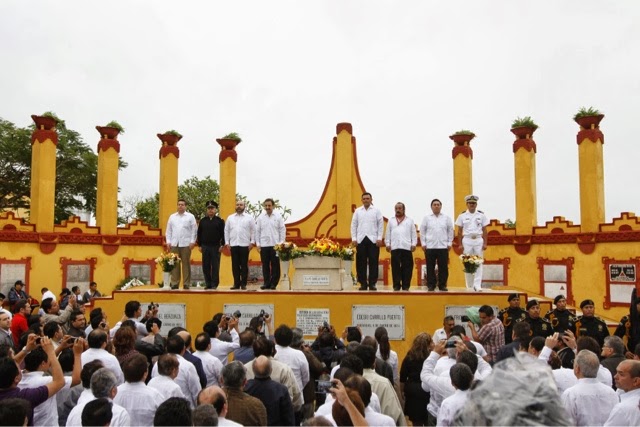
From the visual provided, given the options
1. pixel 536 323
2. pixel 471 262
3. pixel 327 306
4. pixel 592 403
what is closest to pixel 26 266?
pixel 327 306

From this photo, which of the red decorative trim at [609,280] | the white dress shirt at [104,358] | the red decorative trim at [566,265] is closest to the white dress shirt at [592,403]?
the white dress shirt at [104,358]

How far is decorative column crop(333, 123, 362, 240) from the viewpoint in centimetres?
1973

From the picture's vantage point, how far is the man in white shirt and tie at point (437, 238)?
11.4 metres

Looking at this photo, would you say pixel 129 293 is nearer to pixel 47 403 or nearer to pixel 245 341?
pixel 245 341

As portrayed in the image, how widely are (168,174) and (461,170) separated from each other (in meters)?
10.5

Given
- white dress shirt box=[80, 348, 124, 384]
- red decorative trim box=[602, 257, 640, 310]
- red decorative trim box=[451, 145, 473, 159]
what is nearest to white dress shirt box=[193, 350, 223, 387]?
white dress shirt box=[80, 348, 124, 384]

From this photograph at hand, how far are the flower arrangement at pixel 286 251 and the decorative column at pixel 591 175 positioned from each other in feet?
34.2

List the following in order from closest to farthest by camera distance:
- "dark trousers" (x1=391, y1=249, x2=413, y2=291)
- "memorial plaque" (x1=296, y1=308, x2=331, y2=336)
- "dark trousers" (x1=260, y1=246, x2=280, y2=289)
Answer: "memorial plaque" (x1=296, y1=308, x2=331, y2=336), "dark trousers" (x1=391, y1=249, x2=413, y2=291), "dark trousers" (x1=260, y1=246, x2=280, y2=289)

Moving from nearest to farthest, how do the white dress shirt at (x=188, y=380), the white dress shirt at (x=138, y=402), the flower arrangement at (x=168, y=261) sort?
the white dress shirt at (x=138, y=402) → the white dress shirt at (x=188, y=380) → the flower arrangement at (x=168, y=261)

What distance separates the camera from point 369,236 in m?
11.8

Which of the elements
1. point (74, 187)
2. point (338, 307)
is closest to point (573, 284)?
point (338, 307)

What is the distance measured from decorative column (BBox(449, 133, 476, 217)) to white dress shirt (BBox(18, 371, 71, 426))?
16.4 meters

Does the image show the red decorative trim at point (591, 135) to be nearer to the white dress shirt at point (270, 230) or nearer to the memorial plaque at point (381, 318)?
the memorial plaque at point (381, 318)

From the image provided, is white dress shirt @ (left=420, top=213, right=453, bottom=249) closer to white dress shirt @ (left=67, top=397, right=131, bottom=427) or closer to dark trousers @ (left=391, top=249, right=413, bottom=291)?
dark trousers @ (left=391, top=249, right=413, bottom=291)
